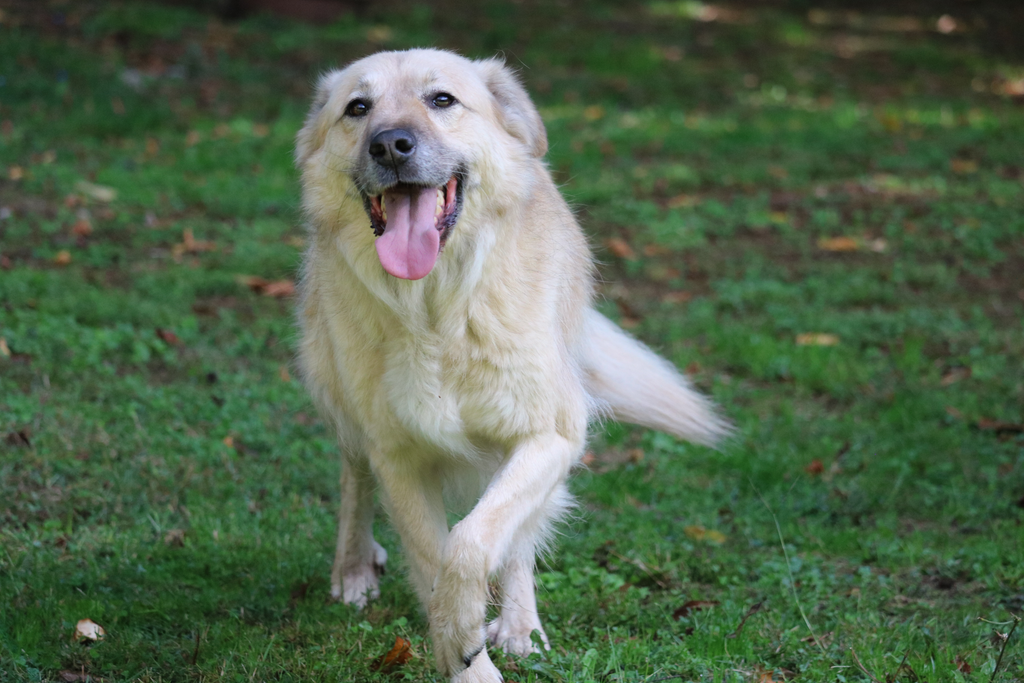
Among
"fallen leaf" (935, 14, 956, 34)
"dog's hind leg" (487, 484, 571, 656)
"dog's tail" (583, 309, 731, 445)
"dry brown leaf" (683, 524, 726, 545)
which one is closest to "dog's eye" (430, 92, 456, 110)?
"dog's tail" (583, 309, 731, 445)

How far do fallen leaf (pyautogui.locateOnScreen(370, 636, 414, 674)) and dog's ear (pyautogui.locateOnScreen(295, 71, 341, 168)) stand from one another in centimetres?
168

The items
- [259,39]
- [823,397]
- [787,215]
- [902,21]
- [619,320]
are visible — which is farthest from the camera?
[902,21]

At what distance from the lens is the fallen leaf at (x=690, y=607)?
376cm

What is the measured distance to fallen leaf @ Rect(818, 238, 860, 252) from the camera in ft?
25.9

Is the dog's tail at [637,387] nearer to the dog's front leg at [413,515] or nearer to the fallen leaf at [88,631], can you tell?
the dog's front leg at [413,515]

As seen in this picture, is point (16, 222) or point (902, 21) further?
point (902, 21)

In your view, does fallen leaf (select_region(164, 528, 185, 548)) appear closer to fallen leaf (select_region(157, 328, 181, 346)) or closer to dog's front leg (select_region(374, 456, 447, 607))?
dog's front leg (select_region(374, 456, 447, 607))

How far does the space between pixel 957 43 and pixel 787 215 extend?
25.1 feet

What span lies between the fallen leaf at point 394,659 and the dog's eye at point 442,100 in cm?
172

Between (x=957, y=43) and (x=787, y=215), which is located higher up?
(x=957, y=43)

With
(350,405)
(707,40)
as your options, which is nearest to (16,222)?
(350,405)

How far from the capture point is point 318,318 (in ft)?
12.4

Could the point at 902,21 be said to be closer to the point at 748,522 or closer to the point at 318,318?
the point at 748,522

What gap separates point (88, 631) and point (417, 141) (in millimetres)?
1934
